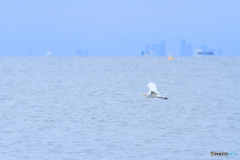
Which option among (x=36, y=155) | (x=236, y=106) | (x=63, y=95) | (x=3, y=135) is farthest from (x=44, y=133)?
(x=63, y=95)

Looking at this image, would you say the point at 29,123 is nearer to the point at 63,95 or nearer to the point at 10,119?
the point at 10,119

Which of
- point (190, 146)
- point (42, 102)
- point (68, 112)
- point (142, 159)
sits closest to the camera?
point (142, 159)

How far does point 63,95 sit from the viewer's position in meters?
42.3

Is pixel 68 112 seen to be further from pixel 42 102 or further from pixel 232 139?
pixel 232 139

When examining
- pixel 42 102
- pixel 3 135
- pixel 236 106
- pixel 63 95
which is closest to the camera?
pixel 3 135

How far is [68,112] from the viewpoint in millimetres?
30219

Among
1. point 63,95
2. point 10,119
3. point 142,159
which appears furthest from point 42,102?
point 142,159

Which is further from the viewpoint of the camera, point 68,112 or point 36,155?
point 68,112

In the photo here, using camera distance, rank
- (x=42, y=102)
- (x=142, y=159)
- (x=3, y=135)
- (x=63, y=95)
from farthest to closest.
Result: 1. (x=63, y=95)
2. (x=42, y=102)
3. (x=3, y=135)
4. (x=142, y=159)

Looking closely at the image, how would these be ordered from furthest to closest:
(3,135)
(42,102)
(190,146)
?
(42,102), (3,135), (190,146)

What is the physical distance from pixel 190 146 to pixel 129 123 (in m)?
5.94

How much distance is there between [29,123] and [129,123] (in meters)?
4.45

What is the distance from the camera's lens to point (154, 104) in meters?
33.8

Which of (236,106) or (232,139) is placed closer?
(232,139)
